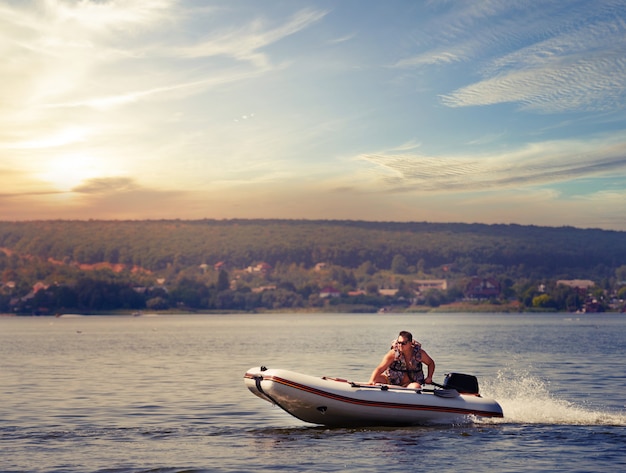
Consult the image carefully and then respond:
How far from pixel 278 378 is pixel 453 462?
16.7 feet

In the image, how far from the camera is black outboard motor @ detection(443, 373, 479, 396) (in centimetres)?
2452

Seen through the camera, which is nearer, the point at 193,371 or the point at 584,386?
the point at 584,386

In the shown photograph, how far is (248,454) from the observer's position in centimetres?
2141

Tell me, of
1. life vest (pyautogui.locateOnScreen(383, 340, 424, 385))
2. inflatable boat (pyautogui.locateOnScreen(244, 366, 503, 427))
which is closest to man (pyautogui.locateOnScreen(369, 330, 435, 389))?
life vest (pyautogui.locateOnScreen(383, 340, 424, 385))

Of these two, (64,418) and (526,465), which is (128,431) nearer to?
(64,418)

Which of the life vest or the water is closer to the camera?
the water

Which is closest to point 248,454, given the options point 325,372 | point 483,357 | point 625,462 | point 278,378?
point 278,378

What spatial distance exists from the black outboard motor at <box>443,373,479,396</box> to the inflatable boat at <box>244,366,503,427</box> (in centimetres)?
15

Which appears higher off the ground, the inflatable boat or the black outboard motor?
the black outboard motor

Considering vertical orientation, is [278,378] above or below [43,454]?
above

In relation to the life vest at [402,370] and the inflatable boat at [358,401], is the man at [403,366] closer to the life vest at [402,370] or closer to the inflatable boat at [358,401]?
the life vest at [402,370]

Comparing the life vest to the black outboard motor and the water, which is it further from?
the water

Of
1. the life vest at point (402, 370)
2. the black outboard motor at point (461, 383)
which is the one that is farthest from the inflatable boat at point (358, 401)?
the life vest at point (402, 370)

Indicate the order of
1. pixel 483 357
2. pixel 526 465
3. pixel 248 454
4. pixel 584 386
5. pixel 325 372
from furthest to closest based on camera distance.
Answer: pixel 483 357 → pixel 325 372 → pixel 584 386 → pixel 248 454 → pixel 526 465
